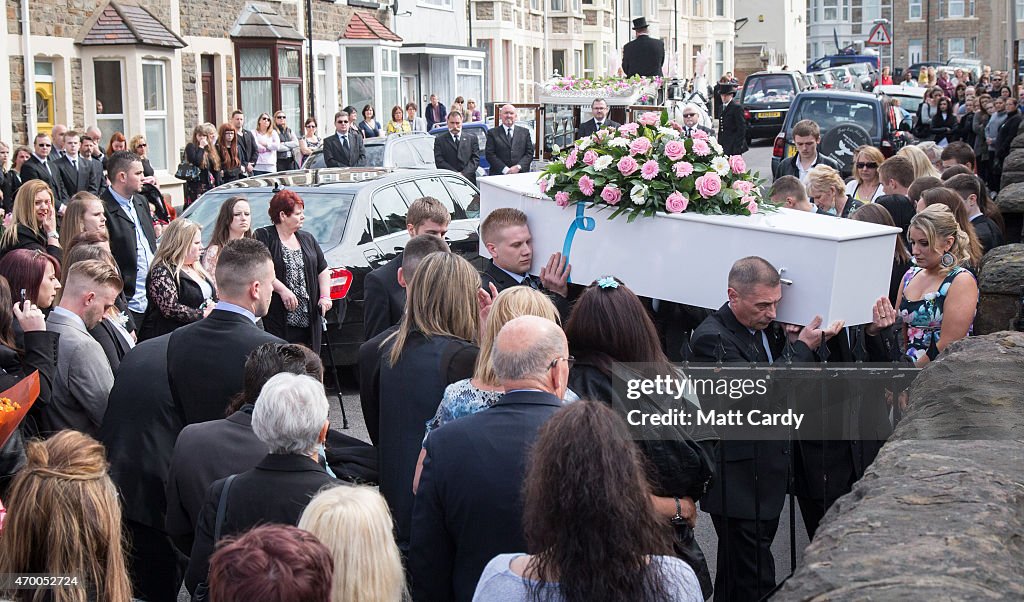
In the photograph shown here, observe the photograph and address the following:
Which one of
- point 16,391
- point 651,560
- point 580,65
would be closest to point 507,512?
point 651,560

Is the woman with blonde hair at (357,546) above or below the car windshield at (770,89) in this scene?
below

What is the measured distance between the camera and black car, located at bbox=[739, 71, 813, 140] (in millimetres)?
34656

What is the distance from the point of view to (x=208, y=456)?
13.6 ft

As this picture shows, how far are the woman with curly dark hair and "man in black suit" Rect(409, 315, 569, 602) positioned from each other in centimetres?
58

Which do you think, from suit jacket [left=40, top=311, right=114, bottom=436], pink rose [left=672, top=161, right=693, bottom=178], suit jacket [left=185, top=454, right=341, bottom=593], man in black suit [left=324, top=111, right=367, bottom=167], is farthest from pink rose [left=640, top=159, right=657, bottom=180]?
man in black suit [left=324, top=111, right=367, bottom=167]

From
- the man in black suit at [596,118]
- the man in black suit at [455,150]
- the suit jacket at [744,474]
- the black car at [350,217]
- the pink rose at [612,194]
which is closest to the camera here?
the suit jacket at [744,474]

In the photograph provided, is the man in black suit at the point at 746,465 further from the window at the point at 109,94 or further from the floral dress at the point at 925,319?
the window at the point at 109,94

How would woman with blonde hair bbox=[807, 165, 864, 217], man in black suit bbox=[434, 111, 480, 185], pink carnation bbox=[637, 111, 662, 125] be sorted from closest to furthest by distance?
pink carnation bbox=[637, 111, 662, 125], woman with blonde hair bbox=[807, 165, 864, 217], man in black suit bbox=[434, 111, 480, 185]

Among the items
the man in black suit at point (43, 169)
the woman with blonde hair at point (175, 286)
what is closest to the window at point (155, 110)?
the man in black suit at point (43, 169)

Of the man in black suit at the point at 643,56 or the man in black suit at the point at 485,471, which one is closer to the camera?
the man in black suit at the point at 485,471

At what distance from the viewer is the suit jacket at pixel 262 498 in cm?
363

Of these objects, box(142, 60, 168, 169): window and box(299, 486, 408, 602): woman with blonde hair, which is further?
box(142, 60, 168, 169): window

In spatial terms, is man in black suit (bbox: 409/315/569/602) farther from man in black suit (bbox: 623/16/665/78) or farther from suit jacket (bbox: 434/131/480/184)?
man in black suit (bbox: 623/16/665/78)

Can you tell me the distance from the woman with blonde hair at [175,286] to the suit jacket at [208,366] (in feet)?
5.92
